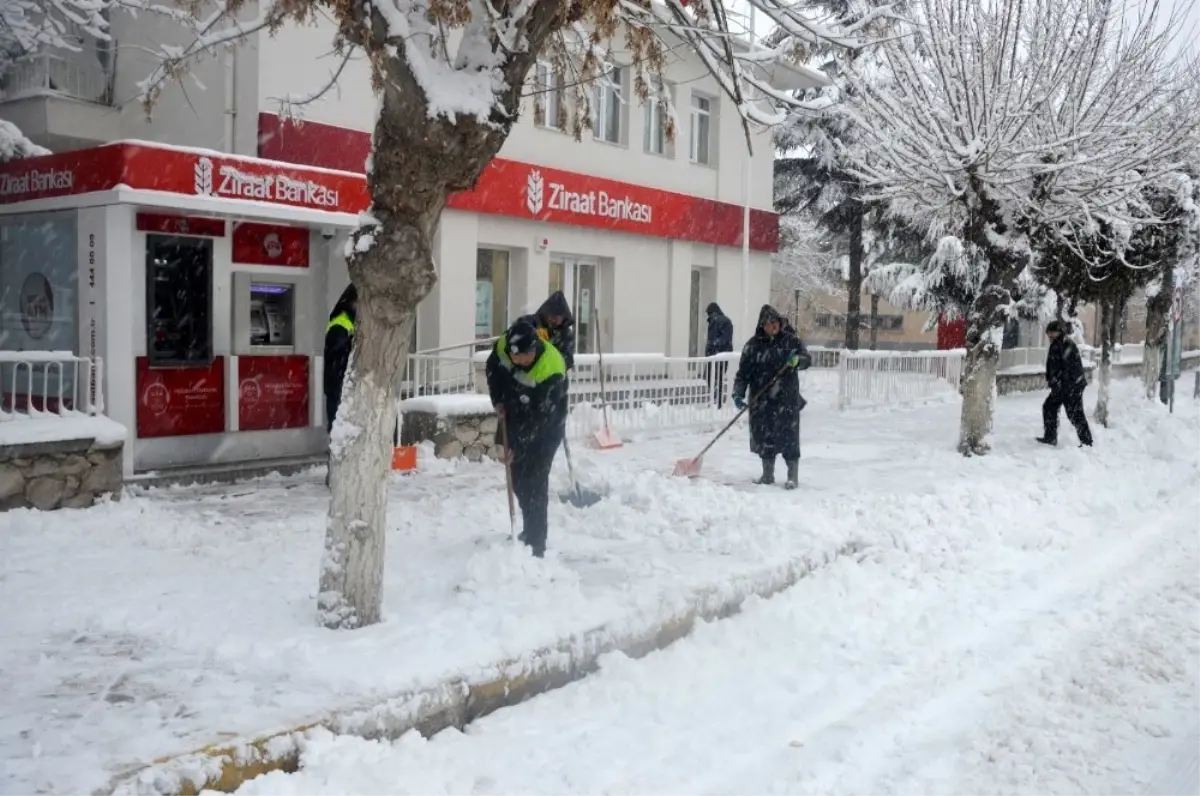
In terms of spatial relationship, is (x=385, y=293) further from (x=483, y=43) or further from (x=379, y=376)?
(x=483, y=43)

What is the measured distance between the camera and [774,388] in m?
10.1

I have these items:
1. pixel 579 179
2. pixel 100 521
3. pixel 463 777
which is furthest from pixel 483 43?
pixel 579 179

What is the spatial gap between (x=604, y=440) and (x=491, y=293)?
4808mm

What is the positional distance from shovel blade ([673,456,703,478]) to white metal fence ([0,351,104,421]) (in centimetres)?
531

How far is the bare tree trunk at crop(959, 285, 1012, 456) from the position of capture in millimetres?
12594

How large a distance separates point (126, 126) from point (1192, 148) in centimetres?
1480

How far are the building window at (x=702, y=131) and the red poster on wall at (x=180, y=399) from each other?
38.7 ft

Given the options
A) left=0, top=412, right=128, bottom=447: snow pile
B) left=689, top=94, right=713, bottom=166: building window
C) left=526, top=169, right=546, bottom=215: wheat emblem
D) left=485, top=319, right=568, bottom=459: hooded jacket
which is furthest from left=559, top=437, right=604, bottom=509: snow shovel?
left=689, top=94, right=713, bottom=166: building window

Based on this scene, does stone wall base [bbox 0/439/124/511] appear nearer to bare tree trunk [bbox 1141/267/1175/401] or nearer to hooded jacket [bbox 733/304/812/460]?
hooded jacket [bbox 733/304/812/460]

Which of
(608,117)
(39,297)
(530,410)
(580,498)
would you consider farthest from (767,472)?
(608,117)

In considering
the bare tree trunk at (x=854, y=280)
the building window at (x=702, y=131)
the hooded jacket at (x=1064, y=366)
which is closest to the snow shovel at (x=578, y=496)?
the hooded jacket at (x=1064, y=366)

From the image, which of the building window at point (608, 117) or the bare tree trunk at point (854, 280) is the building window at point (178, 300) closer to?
the building window at point (608, 117)

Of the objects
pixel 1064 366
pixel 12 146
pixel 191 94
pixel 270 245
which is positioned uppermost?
pixel 191 94

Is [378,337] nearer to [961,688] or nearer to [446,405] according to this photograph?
[961,688]
